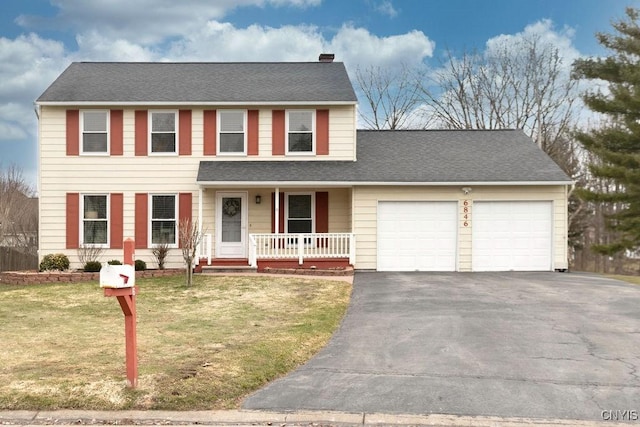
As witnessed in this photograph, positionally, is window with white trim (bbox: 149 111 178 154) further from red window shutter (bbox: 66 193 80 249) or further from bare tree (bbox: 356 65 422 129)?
bare tree (bbox: 356 65 422 129)

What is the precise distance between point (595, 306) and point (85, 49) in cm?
2025

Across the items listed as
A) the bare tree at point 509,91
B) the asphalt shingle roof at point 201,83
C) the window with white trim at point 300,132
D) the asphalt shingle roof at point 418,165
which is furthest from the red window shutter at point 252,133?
the bare tree at point 509,91

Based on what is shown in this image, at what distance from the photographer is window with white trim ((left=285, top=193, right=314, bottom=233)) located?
18.2 m

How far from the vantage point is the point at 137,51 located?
2580 cm

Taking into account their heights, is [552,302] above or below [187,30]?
below

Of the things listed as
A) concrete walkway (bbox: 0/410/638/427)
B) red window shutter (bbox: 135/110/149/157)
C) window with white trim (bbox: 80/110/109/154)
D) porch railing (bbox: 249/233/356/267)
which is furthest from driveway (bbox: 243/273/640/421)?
window with white trim (bbox: 80/110/109/154)

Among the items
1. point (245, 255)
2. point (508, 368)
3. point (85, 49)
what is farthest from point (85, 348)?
point (85, 49)

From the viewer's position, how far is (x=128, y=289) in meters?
5.38

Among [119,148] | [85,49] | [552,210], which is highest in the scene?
[85,49]

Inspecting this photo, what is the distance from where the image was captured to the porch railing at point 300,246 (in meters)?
16.8

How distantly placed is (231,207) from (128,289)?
12774 millimetres

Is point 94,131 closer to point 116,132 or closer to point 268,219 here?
point 116,132

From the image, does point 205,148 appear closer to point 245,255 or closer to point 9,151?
point 245,255

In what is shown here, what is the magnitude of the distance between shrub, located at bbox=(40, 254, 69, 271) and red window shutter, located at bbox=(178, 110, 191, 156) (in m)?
4.84
